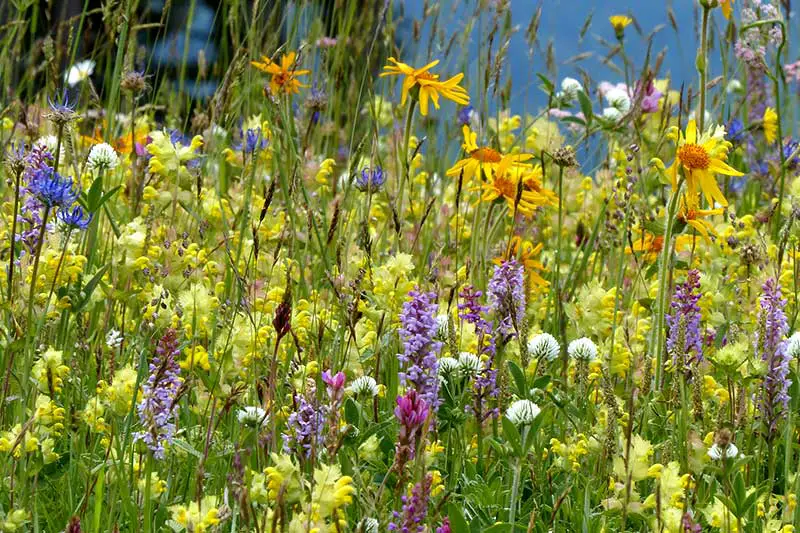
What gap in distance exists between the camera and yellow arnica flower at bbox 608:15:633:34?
3.86 meters

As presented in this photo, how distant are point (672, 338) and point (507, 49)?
0.87 metres

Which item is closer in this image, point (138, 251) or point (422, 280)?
point (138, 251)

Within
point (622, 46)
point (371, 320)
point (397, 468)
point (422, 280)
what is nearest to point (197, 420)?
point (371, 320)

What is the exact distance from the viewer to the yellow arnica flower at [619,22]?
12.7 ft

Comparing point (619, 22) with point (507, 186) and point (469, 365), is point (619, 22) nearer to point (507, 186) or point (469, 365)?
point (507, 186)

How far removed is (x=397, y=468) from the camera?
118 centimetres

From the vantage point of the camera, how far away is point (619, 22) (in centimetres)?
387

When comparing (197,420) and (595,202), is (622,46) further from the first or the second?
(197,420)

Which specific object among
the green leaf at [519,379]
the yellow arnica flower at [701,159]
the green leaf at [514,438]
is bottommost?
the green leaf at [514,438]

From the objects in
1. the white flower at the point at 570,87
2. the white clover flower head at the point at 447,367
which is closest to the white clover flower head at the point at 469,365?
the white clover flower head at the point at 447,367

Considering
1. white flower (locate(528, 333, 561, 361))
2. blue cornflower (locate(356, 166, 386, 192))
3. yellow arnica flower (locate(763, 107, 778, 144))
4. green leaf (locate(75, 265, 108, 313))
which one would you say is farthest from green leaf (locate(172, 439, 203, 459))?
yellow arnica flower (locate(763, 107, 778, 144))

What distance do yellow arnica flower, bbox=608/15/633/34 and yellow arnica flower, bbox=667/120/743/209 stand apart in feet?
5.66

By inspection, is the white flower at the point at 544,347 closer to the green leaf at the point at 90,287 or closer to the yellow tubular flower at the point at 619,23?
the green leaf at the point at 90,287

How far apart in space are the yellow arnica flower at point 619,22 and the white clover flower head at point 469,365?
2.25 m
